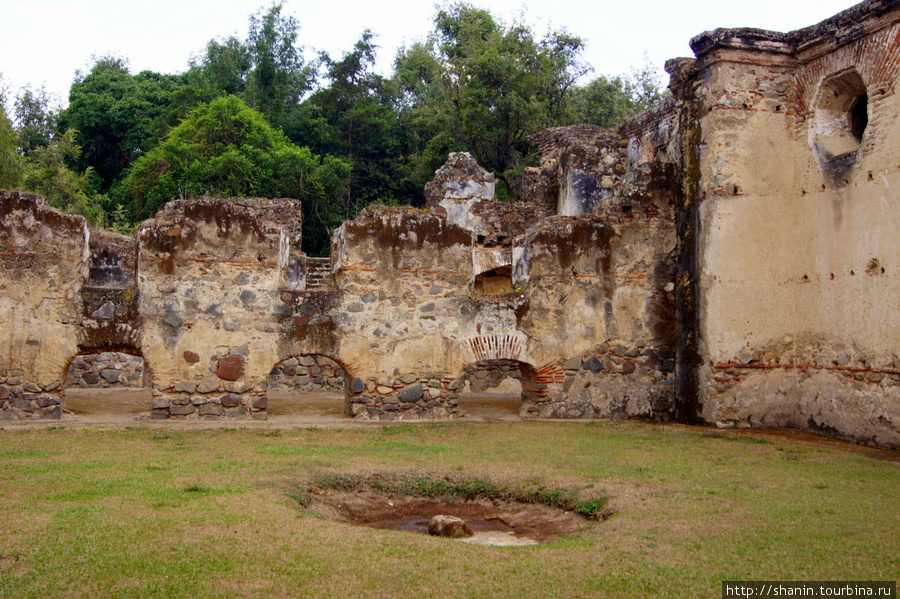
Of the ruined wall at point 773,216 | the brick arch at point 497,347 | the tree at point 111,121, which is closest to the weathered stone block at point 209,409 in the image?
the brick arch at point 497,347

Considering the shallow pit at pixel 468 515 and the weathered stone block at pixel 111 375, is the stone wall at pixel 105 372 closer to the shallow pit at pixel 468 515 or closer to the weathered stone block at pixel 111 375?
the weathered stone block at pixel 111 375

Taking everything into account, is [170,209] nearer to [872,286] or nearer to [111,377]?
[111,377]

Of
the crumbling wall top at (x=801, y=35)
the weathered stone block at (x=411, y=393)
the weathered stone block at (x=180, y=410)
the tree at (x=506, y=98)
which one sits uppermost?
the tree at (x=506, y=98)

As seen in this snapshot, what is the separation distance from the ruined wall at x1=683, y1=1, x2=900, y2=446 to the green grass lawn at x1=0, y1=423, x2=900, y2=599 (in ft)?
6.94

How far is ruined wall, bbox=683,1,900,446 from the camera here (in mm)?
11695

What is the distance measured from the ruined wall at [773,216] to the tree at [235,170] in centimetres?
1381

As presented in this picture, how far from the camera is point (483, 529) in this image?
6996 millimetres

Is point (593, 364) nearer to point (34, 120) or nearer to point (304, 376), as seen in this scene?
point (304, 376)

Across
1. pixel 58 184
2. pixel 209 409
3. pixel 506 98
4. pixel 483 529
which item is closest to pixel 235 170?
pixel 58 184

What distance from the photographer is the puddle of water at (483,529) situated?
6500 mm

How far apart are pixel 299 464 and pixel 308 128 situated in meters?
23.8

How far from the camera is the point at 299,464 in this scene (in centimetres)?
855

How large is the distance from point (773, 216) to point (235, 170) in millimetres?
15866

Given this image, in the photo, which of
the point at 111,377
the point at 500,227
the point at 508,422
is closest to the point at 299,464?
the point at 508,422
